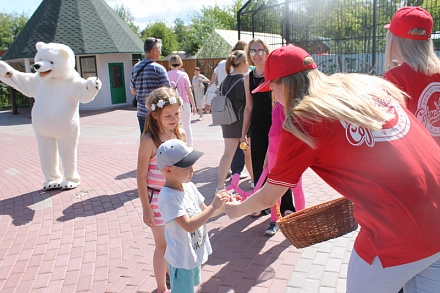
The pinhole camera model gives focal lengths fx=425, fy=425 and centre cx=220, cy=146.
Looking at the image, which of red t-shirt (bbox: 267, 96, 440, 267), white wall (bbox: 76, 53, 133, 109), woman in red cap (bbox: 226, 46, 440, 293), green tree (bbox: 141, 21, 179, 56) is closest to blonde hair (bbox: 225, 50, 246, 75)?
woman in red cap (bbox: 226, 46, 440, 293)

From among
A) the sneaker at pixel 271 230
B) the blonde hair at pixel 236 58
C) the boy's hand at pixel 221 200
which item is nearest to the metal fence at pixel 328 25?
the blonde hair at pixel 236 58

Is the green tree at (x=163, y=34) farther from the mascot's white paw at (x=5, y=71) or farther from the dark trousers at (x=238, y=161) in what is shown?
the dark trousers at (x=238, y=161)

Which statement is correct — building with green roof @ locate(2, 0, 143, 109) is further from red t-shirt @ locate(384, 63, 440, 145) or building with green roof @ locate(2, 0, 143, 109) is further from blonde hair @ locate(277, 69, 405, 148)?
Result: blonde hair @ locate(277, 69, 405, 148)

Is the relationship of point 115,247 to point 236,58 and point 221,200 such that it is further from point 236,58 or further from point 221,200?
point 236,58

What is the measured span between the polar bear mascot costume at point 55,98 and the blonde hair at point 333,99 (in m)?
4.79

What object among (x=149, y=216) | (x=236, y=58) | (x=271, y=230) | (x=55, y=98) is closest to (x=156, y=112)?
(x=149, y=216)

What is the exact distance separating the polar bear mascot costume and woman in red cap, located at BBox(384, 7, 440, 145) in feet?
14.9

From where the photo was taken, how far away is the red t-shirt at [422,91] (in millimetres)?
2578

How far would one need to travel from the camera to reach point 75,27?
63.5 ft

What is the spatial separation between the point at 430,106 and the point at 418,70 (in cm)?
23

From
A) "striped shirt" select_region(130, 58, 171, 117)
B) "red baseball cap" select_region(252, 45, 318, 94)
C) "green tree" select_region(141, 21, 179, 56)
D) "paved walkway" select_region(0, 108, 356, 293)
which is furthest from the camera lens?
"green tree" select_region(141, 21, 179, 56)

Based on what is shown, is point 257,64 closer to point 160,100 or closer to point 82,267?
point 160,100

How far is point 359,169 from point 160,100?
1864mm

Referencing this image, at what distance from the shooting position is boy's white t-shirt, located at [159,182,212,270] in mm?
2514
